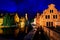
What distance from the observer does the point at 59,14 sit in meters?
36.6

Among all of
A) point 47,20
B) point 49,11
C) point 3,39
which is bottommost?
point 3,39

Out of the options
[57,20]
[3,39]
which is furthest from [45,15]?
[3,39]

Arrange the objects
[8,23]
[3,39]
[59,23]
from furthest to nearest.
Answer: [8,23] < [59,23] < [3,39]

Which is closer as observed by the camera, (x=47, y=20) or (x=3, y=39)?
(x=3, y=39)

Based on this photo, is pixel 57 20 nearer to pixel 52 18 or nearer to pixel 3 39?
pixel 52 18

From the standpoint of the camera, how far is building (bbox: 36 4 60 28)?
36675mm

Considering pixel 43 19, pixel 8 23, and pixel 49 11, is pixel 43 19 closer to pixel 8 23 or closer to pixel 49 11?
pixel 49 11

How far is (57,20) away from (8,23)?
13575 millimetres

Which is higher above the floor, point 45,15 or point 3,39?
point 45,15

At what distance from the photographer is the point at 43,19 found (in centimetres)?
3731

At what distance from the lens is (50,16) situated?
37.2 m

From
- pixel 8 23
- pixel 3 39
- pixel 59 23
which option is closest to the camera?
pixel 3 39

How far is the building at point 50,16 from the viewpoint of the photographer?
36.7m

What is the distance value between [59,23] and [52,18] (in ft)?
8.03
